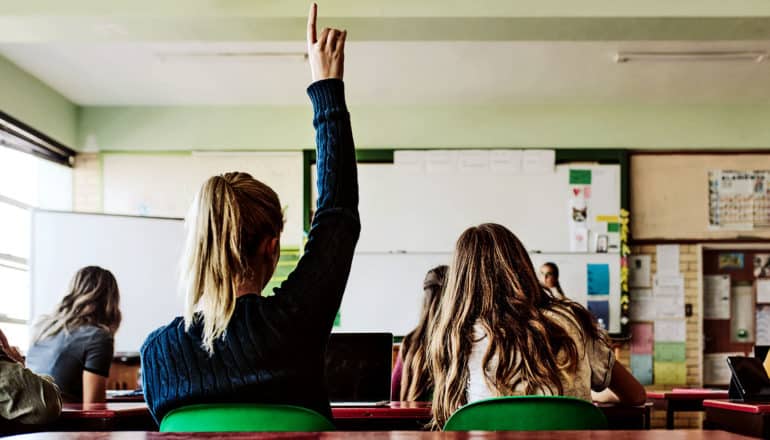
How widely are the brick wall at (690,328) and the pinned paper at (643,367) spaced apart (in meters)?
0.05

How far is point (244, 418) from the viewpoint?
125 centimetres

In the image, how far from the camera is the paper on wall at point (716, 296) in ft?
23.0

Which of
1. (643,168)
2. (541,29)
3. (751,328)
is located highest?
(541,29)

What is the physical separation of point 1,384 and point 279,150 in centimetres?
441

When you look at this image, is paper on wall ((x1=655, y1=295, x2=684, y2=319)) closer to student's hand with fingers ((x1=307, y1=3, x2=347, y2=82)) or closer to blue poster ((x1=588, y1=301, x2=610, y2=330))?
blue poster ((x1=588, y1=301, x2=610, y2=330))

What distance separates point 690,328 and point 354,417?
4.57 meters

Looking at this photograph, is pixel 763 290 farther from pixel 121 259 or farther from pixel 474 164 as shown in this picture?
pixel 121 259

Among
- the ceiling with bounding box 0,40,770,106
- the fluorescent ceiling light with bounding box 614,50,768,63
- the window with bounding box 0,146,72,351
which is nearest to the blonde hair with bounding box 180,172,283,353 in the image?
the ceiling with bounding box 0,40,770,106

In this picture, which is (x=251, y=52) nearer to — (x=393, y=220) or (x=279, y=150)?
(x=279, y=150)

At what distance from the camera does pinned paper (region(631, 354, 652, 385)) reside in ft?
22.3

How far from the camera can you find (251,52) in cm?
566

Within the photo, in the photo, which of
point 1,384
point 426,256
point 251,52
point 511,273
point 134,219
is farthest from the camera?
point 426,256

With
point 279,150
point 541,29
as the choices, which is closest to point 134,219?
point 279,150

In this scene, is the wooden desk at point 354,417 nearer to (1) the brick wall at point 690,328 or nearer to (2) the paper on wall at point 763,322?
(1) the brick wall at point 690,328
